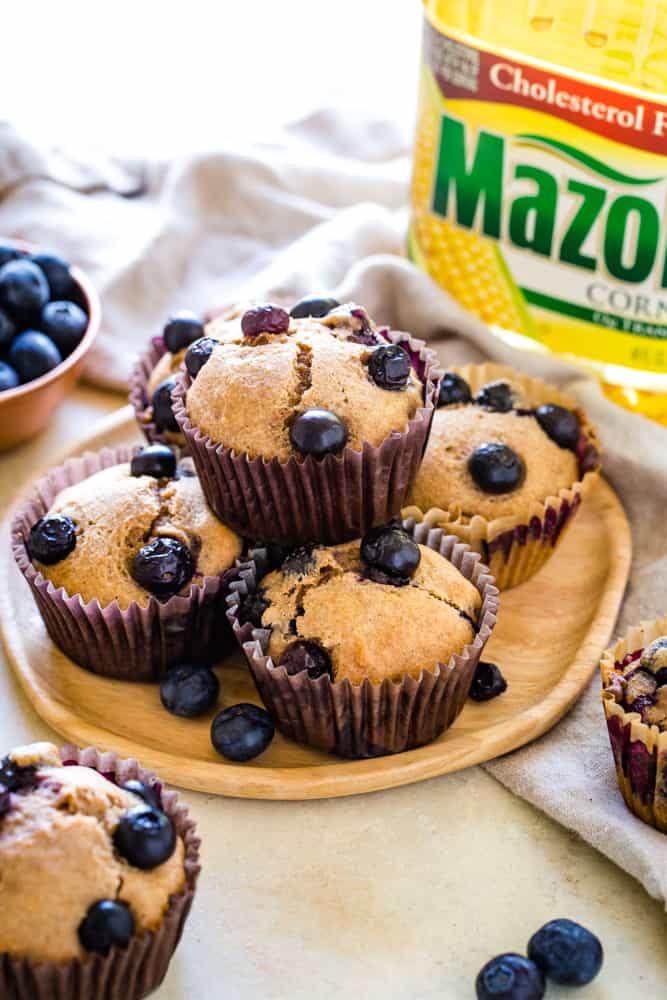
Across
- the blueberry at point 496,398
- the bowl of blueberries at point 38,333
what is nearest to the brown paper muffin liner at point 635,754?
the blueberry at point 496,398

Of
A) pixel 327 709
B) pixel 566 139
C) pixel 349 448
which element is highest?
pixel 566 139

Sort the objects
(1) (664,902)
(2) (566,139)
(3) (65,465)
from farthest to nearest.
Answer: (2) (566,139) < (3) (65,465) < (1) (664,902)

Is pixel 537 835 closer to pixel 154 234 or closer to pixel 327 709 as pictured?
pixel 327 709

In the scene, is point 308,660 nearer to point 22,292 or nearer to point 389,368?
point 389,368

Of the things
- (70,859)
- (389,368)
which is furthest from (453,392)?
(70,859)

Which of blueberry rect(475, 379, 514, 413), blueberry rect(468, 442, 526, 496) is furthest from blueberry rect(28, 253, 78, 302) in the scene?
blueberry rect(468, 442, 526, 496)

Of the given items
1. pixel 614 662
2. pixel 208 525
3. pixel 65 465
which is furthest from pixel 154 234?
pixel 614 662

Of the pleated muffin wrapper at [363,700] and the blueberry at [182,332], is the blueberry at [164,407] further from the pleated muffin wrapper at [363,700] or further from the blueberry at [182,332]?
the pleated muffin wrapper at [363,700]
